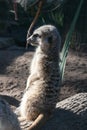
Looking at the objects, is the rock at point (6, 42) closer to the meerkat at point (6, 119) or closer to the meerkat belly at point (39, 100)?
the meerkat belly at point (39, 100)

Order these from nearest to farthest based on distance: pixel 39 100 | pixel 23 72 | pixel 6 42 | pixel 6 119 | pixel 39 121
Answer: pixel 6 119
pixel 39 121
pixel 39 100
pixel 23 72
pixel 6 42

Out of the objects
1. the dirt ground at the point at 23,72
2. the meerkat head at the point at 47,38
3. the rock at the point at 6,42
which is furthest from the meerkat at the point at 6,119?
the rock at the point at 6,42

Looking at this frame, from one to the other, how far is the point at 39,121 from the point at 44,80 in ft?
1.04

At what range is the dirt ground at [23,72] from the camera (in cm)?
439

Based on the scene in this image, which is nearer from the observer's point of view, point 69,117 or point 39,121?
point 39,121

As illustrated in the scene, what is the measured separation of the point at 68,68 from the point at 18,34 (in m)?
1.67

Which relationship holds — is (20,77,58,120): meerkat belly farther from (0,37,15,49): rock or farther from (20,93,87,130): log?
(0,37,15,49): rock

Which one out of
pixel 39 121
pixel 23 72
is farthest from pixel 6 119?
Answer: pixel 23 72

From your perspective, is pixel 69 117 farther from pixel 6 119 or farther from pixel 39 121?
pixel 6 119

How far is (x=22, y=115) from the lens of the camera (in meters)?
3.37

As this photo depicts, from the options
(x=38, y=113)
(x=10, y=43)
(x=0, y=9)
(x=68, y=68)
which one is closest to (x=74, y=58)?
(x=68, y=68)

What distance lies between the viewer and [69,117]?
10.9 ft

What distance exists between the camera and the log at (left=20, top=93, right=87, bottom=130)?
10.5 ft

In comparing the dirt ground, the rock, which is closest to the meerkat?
the dirt ground
